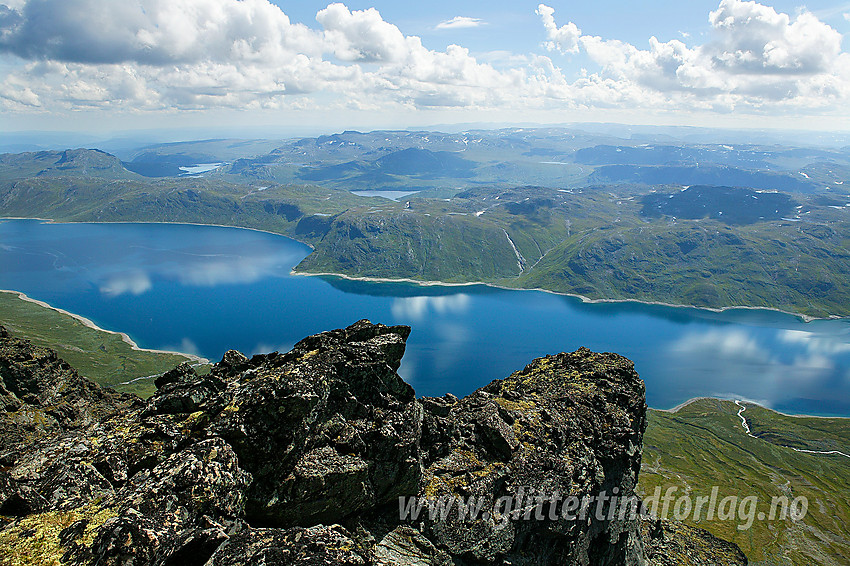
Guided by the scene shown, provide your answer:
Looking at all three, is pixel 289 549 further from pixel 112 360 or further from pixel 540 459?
pixel 112 360

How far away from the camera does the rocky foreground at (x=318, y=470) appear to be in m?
14.6

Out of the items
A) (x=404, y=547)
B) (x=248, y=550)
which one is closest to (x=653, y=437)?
(x=404, y=547)

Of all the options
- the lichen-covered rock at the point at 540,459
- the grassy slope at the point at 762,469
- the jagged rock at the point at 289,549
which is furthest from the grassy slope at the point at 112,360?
the grassy slope at the point at 762,469

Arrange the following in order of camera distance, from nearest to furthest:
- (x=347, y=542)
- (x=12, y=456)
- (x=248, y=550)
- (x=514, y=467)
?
1. (x=248, y=550)
2. (x=347, y=542)
3. (x=12, y=456)
4. (x=514, y=467)

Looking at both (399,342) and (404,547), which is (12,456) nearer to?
(404,547)

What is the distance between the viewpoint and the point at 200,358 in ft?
614

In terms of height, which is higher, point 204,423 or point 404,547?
point 204,423

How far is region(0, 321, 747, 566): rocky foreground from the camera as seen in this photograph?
1455 cm

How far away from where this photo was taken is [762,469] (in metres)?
138

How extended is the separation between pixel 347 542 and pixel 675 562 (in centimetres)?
4524

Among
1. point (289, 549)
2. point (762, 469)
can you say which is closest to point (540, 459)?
point (289, 549)

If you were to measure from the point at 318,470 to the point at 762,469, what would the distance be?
164 metres

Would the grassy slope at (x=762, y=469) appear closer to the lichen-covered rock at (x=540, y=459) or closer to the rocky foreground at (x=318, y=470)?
the lichen-covered rock at (x=540, y=459)

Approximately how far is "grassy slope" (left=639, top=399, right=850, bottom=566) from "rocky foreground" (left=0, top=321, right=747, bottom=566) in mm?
78094
